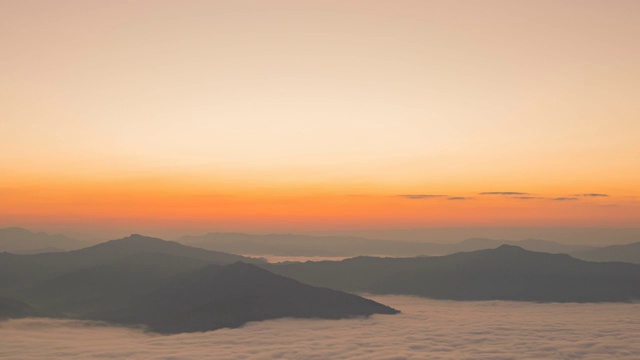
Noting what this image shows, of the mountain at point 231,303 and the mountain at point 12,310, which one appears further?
the mountain at point 12,310

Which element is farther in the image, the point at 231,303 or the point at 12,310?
the point at 231,303

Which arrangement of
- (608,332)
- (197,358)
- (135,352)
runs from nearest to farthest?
(197,358)
(135,352)
(608,332)

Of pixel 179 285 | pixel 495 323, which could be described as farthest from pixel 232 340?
pixel 495 323

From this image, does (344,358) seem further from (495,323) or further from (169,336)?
(495,323)

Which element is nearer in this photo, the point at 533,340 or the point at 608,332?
the point at 533,340

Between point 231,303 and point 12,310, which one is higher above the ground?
point 231,303
